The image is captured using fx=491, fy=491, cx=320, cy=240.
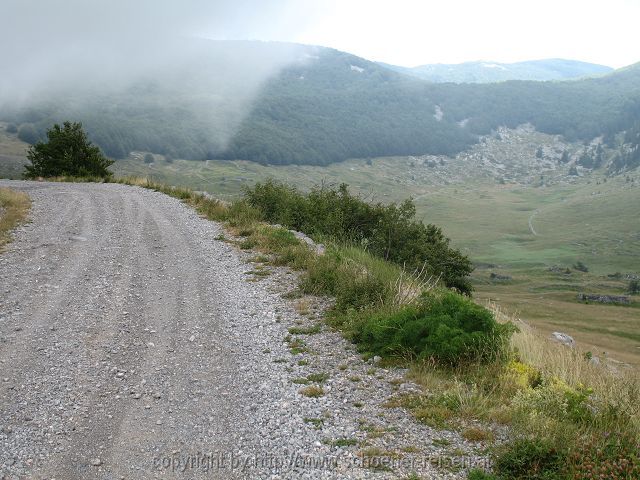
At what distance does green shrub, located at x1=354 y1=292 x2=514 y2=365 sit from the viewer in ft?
29.7

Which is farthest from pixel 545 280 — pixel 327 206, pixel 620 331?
pixel 327 206

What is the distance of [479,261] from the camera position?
18662 centimetres

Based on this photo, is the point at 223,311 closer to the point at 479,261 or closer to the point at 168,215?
the point at 168,215

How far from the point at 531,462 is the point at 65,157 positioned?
42904 mm

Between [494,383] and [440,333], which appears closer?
[494,383]

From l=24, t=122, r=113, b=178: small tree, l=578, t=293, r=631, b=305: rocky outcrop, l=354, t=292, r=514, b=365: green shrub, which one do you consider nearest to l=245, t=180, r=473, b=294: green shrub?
l=354, t=292, r=514, b=365: green shrub

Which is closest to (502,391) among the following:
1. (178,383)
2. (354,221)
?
(178,383)

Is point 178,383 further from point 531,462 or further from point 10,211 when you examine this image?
point 10,211

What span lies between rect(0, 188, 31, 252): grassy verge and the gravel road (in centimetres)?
318

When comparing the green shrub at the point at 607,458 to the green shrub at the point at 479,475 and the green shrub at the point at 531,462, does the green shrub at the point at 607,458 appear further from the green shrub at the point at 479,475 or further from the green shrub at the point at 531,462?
the green shrub at the point at 479,475

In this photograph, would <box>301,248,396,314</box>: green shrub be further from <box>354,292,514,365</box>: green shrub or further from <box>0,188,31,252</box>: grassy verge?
<box>0,188,31,252</box>: grassy verge

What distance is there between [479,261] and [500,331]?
186403mm

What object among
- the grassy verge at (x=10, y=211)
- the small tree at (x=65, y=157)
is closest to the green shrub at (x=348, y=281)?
the grassy verge at (x=10, y=211)

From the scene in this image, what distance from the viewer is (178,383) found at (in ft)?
28.0
